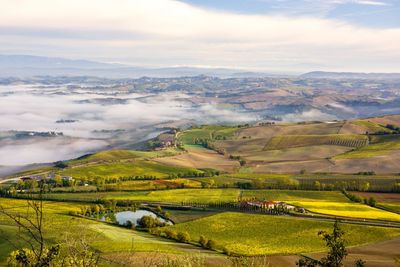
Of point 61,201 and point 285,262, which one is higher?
point 285,262

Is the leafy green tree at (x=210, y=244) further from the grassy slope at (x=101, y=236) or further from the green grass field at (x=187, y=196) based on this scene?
the green grass field at (x=187, y=196)

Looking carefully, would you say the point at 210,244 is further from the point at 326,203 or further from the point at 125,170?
the point at 125,170

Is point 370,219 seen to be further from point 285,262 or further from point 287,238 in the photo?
point 285,262

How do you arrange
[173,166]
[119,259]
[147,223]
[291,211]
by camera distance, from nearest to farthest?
1. [119,259]
2. [147,223]
3. [291,211]
4. [173,166]

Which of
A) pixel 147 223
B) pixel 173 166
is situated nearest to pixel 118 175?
pixel 173 166

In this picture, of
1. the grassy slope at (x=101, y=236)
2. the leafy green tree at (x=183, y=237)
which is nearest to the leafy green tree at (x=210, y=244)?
the grassy slope at (x=101, y=236)

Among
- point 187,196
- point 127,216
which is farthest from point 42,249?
point 187,196

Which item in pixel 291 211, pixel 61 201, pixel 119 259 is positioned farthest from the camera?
pixel 61 201

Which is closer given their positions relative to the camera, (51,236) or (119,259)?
(119,259)
